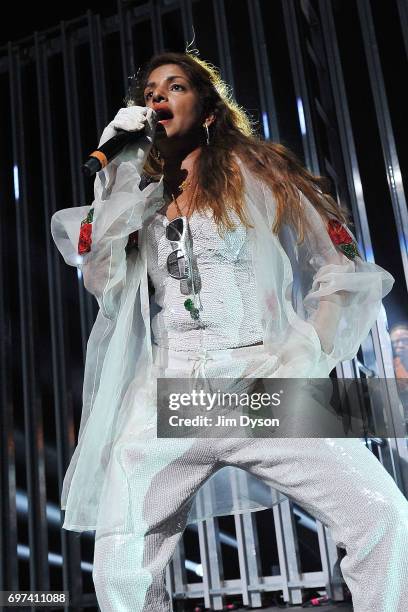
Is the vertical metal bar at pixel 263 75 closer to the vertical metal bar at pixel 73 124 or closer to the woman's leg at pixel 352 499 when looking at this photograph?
the vertical metal bar at pixel 73 124

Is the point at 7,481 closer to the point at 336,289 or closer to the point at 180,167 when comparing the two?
the point at 180,167

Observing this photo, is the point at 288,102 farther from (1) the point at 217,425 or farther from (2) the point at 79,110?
(1) the point at 217,425

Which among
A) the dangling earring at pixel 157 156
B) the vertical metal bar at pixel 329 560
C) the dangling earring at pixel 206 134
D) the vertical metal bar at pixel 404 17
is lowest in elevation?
the vertical metal bar at pixel 329 560

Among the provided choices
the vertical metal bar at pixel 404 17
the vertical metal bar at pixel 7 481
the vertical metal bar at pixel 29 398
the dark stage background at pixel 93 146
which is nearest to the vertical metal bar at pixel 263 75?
the dark stage background at pixel 93 146

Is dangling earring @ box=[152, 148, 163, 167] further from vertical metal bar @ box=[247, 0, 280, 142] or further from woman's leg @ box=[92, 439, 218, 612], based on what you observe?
vertical metal bar @ box=[247, 0, 280, 142]

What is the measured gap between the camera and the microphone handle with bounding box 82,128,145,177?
1.05 m

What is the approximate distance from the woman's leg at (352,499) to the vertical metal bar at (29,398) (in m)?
1.62

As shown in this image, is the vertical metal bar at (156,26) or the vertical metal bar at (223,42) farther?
the vertical metal bar at (156,26)

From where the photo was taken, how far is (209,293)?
1136 mm

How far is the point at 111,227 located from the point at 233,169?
0.23m

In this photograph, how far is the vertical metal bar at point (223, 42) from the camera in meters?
2.49

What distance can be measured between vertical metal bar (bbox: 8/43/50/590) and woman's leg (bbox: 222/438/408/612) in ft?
5.31

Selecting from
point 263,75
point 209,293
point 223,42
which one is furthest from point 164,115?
point 223,42

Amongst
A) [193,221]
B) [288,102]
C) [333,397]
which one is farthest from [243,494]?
[288,102]
